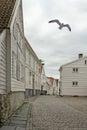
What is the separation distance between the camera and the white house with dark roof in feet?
175

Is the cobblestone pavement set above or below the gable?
below

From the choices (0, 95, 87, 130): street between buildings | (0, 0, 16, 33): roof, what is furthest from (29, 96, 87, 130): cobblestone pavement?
(0, 0, 16, 33): roof

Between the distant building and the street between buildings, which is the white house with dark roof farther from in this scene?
the distant building

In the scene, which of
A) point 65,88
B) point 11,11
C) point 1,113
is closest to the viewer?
point 1,113

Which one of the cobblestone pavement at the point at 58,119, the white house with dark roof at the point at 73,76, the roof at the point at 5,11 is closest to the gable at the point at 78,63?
the white house with dark roof at the point at 73,76

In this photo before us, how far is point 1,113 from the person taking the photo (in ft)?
38.0

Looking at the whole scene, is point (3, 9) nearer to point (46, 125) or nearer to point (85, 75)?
point (46, 125)

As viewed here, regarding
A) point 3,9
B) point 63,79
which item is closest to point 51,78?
point 63,79

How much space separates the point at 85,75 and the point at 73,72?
6.93 ft

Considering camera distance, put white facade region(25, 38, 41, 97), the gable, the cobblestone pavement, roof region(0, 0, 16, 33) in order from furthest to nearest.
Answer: the gable → white facade region(25, 38, 41, 97) → roof region(0, 0, 16, 33) → the cobblestone pavement

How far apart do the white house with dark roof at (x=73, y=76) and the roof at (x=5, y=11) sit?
36.9m

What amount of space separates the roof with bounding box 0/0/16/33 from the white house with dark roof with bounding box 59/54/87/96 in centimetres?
3693

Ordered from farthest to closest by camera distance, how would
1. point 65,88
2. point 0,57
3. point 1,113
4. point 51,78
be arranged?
point 51,78, point 65,88, point 0,57, point 1,113

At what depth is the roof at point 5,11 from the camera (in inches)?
563
